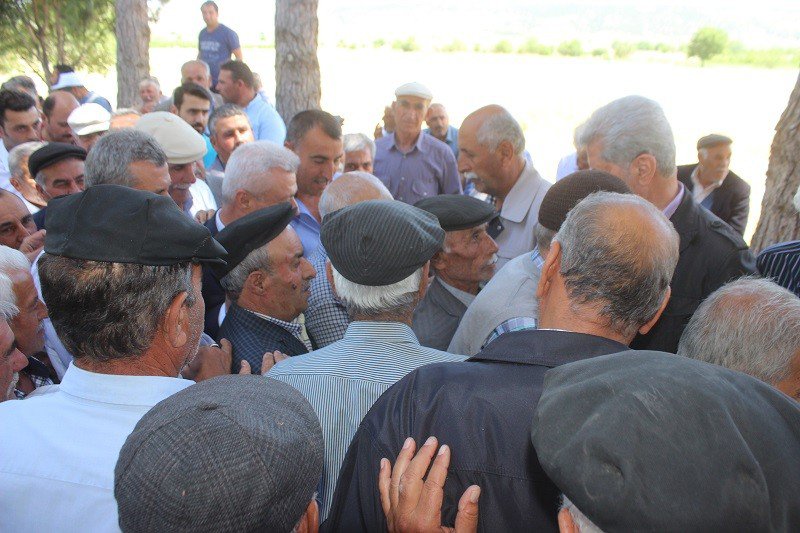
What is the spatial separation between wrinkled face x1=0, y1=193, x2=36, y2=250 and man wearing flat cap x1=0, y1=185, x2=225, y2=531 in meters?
2.17

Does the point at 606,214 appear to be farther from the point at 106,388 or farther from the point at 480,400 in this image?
the point at 106,388

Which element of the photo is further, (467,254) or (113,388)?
(467,254)

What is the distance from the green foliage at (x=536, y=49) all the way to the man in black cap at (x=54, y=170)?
58474 millimetres

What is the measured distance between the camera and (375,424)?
1.63 meters

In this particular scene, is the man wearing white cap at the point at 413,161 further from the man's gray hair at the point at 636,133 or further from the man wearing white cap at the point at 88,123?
the man's gray hair at the point at 636,133

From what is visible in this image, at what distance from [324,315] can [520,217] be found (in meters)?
1.63

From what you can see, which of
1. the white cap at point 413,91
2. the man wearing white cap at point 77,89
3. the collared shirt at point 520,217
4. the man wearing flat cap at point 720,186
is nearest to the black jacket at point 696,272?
the collared shirt at point 520,217

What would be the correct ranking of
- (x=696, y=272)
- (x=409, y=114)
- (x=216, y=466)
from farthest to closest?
(x=409, y=114)
(x=696, y=272)
(x=216, y=466)

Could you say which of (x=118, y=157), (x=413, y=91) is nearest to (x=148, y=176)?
(x=118, y=157)

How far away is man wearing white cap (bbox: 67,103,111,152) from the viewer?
6.38m

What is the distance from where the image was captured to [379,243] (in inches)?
84.0

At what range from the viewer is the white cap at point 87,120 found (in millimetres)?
6391

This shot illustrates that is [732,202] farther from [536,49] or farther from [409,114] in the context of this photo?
[536,49]

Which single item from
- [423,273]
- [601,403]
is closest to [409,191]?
[423,273]
